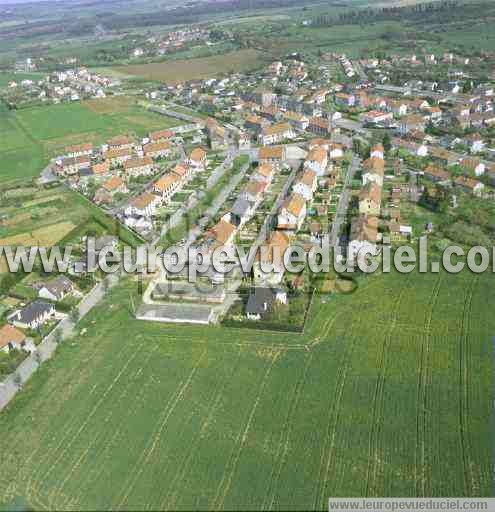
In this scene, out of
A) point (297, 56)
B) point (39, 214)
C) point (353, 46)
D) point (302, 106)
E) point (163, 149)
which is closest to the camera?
point (39, 214)

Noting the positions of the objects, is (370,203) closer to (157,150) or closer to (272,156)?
(272,156)

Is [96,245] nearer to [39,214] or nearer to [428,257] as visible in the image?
[39,214]

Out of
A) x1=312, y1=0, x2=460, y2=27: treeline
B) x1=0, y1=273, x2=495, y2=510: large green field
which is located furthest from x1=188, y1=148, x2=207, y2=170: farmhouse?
x1=312, y1=0, x2=460, y2=27: treeline

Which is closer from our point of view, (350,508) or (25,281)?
(350,508)

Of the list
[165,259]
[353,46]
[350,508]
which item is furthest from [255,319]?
[353,46]

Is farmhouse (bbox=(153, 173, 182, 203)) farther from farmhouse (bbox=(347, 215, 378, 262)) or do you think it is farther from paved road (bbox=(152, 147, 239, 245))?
farmhouse (bbox=(347, 215, 378, 262))

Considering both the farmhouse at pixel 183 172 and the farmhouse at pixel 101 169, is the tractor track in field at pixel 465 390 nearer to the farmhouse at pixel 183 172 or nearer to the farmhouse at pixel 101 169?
the farmhouse at pixel 183 172

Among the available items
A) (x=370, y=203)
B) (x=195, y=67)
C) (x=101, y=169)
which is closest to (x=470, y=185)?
(x=370, y=203)
